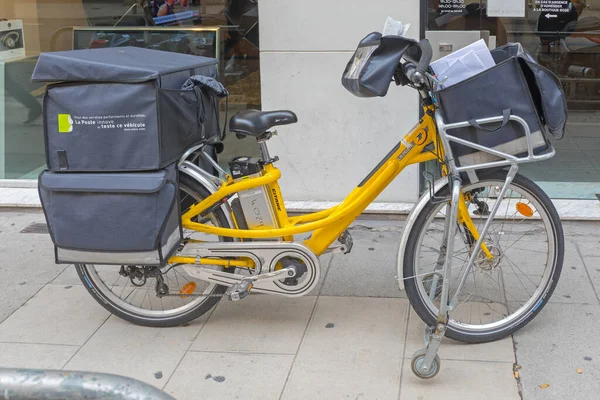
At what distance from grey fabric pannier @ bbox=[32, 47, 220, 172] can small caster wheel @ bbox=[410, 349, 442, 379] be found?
1.51m

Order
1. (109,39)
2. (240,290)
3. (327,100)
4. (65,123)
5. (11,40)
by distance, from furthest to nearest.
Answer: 1. (11,40)
2. (109,39)
3. (327,100)
4. (240,290)
5. (65,123)

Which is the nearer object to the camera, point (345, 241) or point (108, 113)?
point (108, 113)

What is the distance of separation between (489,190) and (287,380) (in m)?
1.35

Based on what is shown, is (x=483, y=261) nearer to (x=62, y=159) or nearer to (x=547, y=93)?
(x=547, y=93)

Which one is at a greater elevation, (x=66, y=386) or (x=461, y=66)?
(x=461, y=66)

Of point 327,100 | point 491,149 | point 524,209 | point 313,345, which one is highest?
point 491,149

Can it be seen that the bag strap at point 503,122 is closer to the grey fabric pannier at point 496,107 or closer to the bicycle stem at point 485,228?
the grey fabric pannier at point 496,107

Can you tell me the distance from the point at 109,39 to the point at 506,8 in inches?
123

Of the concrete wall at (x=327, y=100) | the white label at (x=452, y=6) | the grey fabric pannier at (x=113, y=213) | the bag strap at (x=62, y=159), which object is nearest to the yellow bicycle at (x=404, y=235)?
the grey fabric pannier at (x=113, y=213)

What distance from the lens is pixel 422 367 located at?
12.8 feet

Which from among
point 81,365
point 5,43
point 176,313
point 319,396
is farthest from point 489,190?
point 5,43

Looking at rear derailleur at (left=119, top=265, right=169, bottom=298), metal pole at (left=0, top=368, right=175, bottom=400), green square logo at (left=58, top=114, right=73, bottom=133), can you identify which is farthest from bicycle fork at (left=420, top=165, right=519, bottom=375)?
metal pole at (left=0, top=368, right=175, bottom=400)

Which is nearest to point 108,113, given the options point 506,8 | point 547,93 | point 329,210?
point 329,210

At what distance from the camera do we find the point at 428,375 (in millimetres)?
3895
